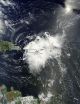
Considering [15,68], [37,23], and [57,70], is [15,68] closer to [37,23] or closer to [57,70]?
[57,70]

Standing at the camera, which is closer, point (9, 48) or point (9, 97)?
point (9, 97)

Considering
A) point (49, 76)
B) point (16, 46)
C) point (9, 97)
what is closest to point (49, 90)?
point (49, 76)

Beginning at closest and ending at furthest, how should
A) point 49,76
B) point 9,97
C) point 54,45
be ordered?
1. point 9,97
2. point 49,76
3. point 54,45

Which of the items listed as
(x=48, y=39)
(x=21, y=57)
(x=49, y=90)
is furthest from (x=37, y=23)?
(x=49, y=90)

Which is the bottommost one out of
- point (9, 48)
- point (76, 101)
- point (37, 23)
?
point (76, 101)

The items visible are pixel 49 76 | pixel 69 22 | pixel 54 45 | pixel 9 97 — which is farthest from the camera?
pixel 69 22

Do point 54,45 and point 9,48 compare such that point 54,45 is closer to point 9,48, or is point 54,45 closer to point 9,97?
point 9,48

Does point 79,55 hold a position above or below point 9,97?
above
